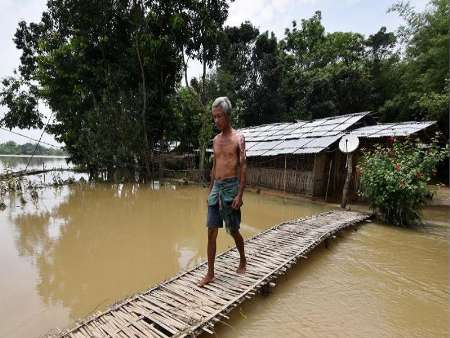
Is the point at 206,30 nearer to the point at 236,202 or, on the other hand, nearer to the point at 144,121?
the point at 144,121

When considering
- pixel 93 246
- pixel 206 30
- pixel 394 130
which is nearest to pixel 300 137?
pixel 394 130

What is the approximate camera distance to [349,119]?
11.7 meters

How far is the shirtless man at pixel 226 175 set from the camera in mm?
3295

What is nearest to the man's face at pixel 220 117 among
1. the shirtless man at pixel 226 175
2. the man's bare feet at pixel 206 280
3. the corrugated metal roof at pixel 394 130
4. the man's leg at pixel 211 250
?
the shirtless man at pixel 226 175

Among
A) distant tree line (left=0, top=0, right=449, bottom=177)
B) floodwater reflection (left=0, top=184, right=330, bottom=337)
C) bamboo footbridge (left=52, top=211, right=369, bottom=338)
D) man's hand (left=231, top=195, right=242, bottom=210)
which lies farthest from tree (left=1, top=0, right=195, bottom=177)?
man's hand (left=231, top=195, right=242, bottom=210)

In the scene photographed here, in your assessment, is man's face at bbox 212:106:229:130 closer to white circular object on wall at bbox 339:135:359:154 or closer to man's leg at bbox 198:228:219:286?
man's leg at bbox 198:228:219:286

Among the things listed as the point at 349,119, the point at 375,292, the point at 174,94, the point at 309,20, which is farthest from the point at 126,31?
the point at 309,20

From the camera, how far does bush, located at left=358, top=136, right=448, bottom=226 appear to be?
22.1 ft

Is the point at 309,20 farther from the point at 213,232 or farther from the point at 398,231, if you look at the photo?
the point at 213,232

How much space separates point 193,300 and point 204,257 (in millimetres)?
1996

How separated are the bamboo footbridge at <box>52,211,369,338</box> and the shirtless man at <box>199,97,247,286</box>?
0.91 ft

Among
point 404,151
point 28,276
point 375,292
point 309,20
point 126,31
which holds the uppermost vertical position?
point 309,20

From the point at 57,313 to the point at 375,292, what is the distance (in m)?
3.68

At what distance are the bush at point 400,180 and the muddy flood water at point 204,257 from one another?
1.53 ft
